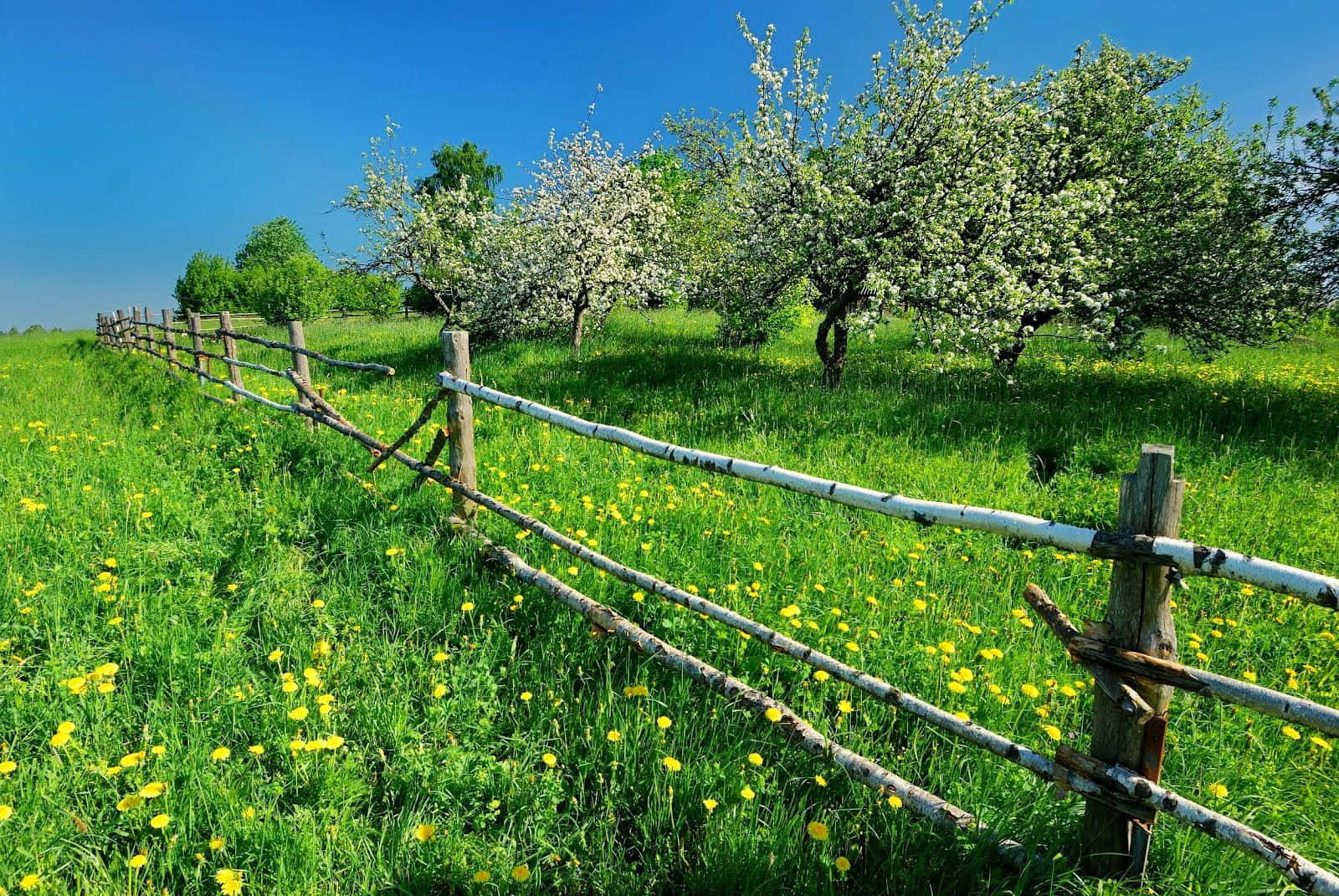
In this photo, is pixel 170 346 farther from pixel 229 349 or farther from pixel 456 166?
pixel 456 166

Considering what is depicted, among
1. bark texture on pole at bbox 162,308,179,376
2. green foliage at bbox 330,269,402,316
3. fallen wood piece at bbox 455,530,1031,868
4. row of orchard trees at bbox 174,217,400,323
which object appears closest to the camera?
fallen wood piece at bbox 455,530,1031,868

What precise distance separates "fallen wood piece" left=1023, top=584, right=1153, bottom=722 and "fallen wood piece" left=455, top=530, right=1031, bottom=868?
0.67 meters

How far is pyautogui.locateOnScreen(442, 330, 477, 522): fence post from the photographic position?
15.2ft

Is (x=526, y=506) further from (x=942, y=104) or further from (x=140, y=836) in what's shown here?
(x=942, y=104)

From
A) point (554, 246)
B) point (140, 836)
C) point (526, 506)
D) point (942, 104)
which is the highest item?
point (942, 104)

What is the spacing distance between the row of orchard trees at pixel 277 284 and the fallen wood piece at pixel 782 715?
60.2ft

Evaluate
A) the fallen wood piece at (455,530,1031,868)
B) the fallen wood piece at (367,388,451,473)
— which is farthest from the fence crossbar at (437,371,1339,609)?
the fallen wood piece at (367,388,451,473)

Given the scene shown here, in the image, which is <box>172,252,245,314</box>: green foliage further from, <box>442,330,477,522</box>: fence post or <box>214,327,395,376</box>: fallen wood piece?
<box>442,330,477,522</box>: fence post

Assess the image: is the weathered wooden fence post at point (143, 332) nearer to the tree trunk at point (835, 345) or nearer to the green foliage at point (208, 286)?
the tree trunk at point (835, 345)

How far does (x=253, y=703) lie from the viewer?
115 inches

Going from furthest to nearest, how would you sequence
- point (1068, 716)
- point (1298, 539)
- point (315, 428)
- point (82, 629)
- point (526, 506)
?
point (315, 428), point (526, 506), point (1298, 539), point (82, 629), point (1068, 716)

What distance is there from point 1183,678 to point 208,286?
259 feet

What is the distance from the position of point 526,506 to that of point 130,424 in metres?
6.22


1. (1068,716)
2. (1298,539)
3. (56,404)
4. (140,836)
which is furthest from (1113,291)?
(56,404)
